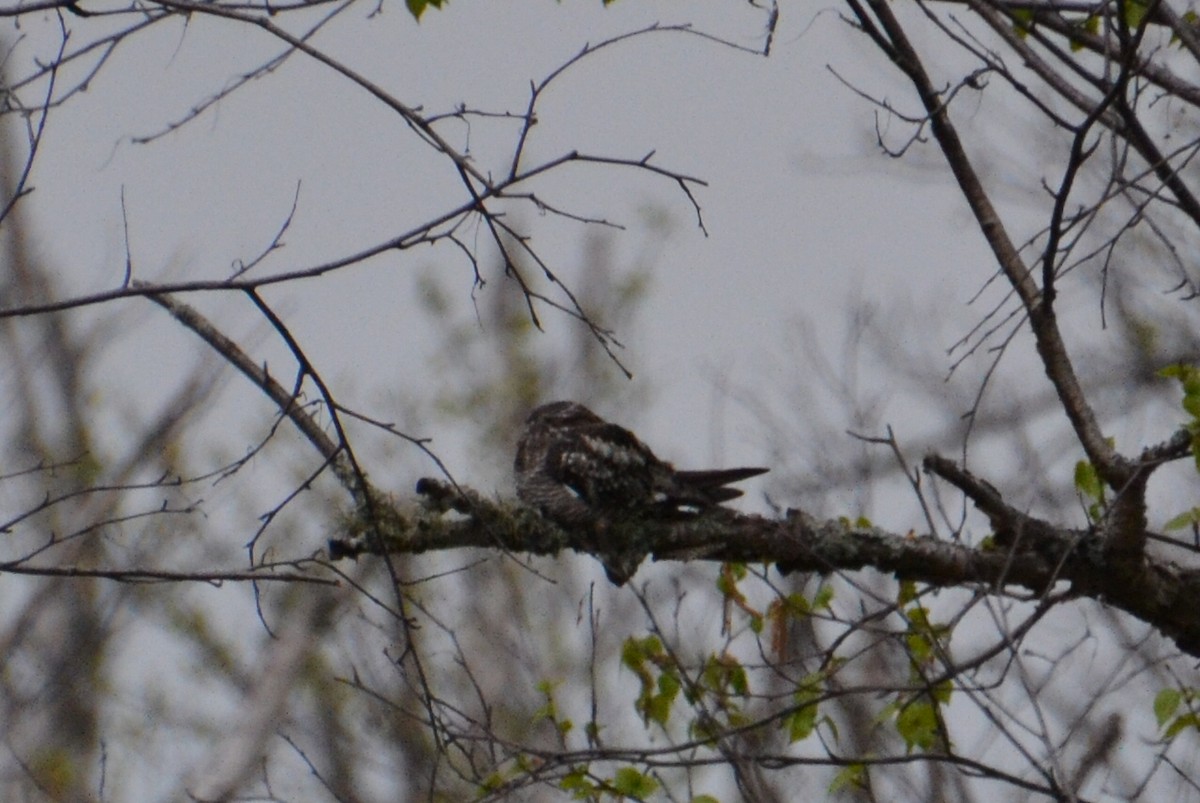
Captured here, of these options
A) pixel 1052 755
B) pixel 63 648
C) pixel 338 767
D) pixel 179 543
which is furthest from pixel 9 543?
pixel 1052 755

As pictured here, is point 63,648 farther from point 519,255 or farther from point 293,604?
point 519,255

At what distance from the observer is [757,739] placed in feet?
15.6

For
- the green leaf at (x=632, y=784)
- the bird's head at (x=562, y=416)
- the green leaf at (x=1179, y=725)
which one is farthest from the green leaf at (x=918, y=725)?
the bird's head at (x=562, y=416)

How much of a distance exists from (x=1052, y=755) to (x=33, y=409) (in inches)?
518

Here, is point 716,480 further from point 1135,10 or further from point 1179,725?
point 1135,10

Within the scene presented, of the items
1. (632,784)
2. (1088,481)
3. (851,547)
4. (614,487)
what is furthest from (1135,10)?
(632,784)

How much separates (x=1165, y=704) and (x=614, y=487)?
5.72ft

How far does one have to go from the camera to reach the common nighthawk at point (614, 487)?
4242 mm

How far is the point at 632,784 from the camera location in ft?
11.8

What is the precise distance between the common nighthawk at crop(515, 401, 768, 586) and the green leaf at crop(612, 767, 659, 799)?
68cm

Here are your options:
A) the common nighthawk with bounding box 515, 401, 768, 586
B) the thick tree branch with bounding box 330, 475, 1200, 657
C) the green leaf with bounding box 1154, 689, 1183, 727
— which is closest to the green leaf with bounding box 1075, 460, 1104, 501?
the thick tree branch with bounding box 330, 475, 1200, 657

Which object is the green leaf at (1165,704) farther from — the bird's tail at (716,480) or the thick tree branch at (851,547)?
the bird's tail at (716,480)

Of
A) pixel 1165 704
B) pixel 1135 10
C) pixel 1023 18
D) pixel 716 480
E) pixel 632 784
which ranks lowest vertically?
pixel 1165 704

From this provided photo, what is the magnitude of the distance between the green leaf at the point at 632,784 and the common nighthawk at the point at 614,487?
675 millimetres
